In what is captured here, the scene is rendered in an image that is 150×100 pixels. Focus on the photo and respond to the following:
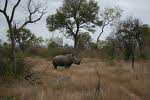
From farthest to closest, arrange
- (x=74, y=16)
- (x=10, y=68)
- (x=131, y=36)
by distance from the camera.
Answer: (x=74, y=16)
(x=131, y=36)
(x=10, y=68)

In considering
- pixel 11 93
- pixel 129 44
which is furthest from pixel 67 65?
pixel 11 93

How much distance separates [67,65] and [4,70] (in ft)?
52.8

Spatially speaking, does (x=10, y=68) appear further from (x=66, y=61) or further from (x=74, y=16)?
(x=74, y=16)

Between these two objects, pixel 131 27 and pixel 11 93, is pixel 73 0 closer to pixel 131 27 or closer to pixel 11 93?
pixel 131 27

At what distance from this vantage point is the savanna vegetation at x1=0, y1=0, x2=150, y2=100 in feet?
43.1

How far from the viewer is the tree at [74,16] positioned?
63938 mm

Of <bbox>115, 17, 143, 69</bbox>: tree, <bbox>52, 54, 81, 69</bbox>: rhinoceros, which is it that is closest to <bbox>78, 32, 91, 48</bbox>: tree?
<bbox>115, 17, 143, 69</bbox>: tree

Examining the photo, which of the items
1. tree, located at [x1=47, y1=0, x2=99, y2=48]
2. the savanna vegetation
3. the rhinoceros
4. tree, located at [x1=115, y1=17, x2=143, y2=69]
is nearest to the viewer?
the savanna vegetation

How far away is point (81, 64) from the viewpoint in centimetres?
3906

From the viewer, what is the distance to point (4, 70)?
17.1 metres

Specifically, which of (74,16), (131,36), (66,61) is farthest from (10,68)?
(74,16)

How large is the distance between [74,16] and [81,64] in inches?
1027

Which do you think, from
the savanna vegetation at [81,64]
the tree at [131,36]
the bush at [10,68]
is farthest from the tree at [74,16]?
the bush at [10,68]

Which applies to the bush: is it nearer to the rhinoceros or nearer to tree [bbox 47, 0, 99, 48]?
the rhinoceros
